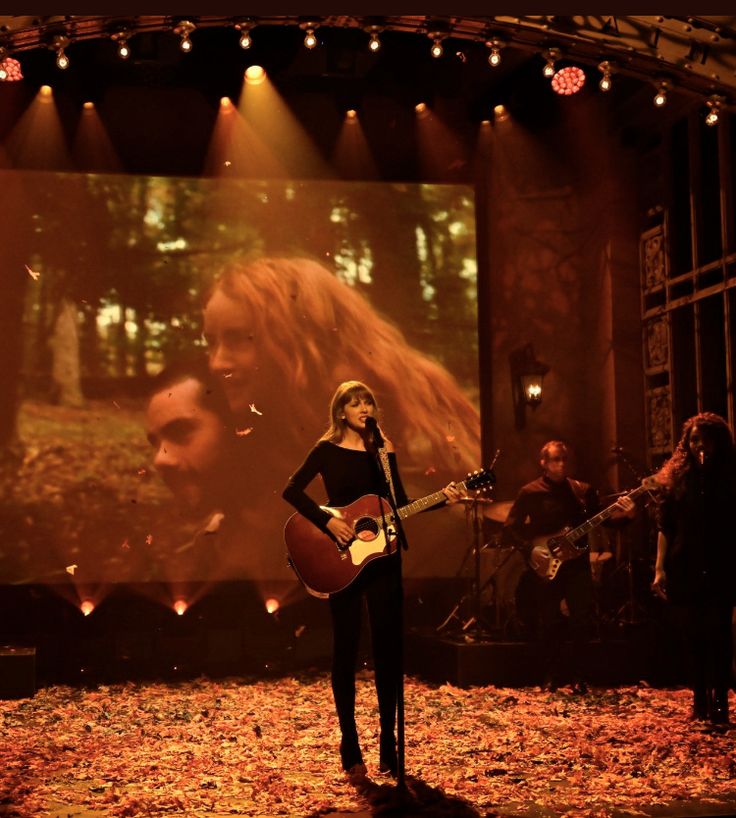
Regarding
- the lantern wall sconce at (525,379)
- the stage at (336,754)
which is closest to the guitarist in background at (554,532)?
the stage at (336,754)

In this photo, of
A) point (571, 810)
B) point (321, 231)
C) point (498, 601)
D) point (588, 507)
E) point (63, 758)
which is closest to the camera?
point (571, 810)

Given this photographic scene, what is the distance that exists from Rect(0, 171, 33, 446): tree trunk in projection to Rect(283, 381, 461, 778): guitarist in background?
4837 millimetres

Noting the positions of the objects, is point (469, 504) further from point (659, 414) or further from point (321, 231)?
point (321, 231)

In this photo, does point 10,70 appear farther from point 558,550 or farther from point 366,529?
point 558,550

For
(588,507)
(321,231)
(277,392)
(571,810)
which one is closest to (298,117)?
(321,231)

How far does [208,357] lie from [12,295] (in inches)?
68.2

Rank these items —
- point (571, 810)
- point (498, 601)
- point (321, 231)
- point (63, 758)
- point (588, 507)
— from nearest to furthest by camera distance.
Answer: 1. point (571, 810)
2. point (63, 758)
3. point (588, 507)
4. point (498, 601)
5. point (321, 231)

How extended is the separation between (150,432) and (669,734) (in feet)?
16.6

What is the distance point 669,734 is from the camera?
5863mm

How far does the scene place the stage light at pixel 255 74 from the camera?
9.48 meters

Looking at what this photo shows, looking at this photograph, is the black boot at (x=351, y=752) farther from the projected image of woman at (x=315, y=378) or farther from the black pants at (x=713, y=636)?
the projected image of woman at (x=315, y=378)

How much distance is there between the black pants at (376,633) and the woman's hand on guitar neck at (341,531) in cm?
15

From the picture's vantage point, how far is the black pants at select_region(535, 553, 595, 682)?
743 centimetres

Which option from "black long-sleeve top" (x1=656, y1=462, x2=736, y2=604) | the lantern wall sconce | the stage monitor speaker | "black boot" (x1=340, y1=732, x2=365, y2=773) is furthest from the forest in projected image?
"black boot" (x1=340, y1=732, x2=365, y2=773)
